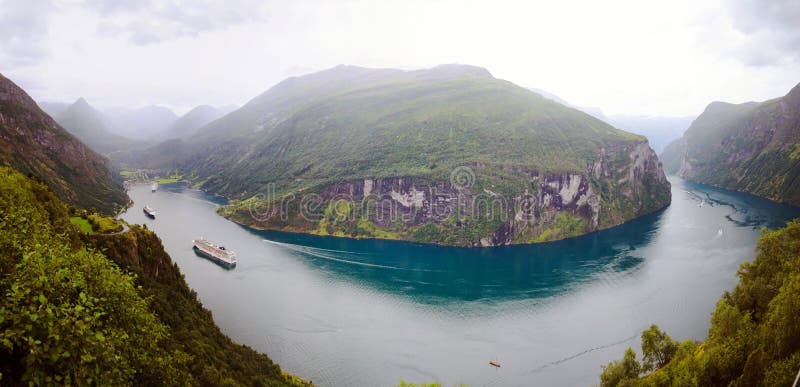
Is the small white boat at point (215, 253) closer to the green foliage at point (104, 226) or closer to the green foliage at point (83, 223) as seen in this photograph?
the green foliage at point (104, 226)

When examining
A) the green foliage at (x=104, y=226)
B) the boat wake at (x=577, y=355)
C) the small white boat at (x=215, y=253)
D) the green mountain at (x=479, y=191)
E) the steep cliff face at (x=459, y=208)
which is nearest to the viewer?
the green foliage at (x=104, y=226)

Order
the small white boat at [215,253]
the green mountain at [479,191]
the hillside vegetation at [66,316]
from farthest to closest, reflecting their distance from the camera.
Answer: the green mountain at [479,191] < the small white boat at [215,253] < the hillside vegetation at [66,316]

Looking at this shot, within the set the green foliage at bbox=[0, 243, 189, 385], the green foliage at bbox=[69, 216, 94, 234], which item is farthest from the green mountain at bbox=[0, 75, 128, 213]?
the green foliage at bbox=[0, 243, 189, 385]

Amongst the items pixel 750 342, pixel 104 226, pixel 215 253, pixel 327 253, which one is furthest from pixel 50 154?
pixel 750 342

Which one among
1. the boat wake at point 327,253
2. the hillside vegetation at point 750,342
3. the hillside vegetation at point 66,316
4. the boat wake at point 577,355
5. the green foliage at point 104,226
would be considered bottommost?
the boat wake at point 577,355

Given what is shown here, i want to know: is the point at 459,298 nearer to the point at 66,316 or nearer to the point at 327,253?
the point at 327,253

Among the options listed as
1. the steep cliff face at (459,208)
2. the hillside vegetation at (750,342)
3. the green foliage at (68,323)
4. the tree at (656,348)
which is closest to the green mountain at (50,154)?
Result: the steep cliff face at (459,208)

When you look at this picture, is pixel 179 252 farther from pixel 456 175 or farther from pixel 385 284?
pixel 456 175

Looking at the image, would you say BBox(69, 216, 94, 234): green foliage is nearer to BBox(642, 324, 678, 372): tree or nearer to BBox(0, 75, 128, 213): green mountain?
BBox(642, 324, 678, 372): tree
